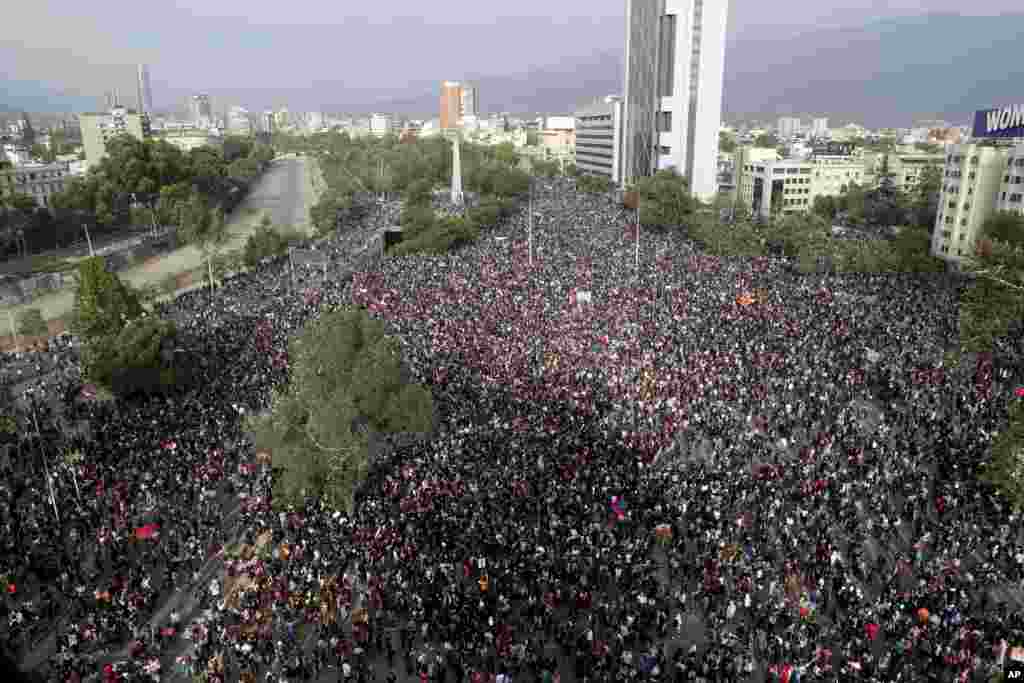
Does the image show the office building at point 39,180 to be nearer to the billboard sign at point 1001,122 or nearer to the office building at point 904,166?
the billboard sign at point 1001,122

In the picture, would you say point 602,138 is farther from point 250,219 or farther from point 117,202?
point 117,202

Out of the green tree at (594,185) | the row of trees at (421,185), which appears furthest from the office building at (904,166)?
the row of trees at (421,185)

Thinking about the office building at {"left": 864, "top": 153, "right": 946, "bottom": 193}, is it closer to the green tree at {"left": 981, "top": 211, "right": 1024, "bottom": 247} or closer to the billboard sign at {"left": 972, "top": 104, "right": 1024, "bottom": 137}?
the billboard sign at {"left": 972, "top": 104, "right": 1024, "bottom": 137}

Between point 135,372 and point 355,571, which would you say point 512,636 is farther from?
point 135,372

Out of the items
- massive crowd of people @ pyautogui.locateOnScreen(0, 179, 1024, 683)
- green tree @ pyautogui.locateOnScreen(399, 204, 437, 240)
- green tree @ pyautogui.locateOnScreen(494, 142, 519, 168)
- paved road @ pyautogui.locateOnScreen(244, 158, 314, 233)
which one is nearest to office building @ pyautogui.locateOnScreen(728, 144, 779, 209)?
green tree @ pyautogui.locateOnScreen(494, 142, 519, 168)

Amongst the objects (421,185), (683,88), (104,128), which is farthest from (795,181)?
(104,128)
